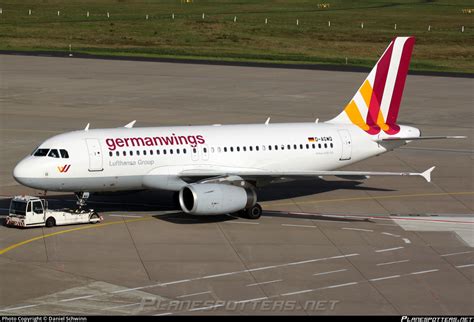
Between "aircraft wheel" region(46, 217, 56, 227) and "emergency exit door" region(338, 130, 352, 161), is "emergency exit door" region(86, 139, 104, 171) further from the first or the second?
"emergency exit door" region(338, 130, 352, 161)

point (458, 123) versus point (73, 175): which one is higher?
point (73, 175)

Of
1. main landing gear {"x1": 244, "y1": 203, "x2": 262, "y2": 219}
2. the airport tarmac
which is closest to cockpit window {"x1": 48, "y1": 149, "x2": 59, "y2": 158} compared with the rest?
the airport tarmac

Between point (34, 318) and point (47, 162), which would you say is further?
point (47, 162)

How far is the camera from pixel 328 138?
5566 cm

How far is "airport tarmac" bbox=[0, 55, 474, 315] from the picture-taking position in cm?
3734

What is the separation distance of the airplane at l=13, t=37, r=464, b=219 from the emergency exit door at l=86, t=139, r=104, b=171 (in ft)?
0.16

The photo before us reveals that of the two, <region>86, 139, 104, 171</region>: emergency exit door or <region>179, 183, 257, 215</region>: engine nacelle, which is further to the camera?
<region>86, 139, 104, 171</region>: emergency exit door

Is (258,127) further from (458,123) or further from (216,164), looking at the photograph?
(458,123)

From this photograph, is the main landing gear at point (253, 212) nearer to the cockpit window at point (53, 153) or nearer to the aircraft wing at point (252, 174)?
the aircraft wing at point (252, 174)

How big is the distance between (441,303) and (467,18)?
145536mm

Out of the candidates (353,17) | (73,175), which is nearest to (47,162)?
(73,175)
